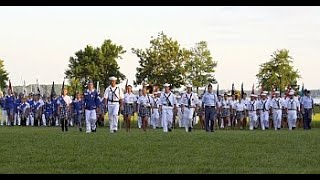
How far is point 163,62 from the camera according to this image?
60.9 metres

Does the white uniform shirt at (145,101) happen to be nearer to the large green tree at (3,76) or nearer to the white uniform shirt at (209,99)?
the white uniform shirt at (209,99)

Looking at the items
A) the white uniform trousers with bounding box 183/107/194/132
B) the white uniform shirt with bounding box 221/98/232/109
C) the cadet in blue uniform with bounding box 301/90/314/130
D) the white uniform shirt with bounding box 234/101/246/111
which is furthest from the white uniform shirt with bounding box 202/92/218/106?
the white uniform shirt with bounding box 221/98/232/109

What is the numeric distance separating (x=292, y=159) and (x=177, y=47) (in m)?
51.0

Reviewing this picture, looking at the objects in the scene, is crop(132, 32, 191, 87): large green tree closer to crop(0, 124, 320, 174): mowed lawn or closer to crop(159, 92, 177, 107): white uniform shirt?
crop(159, 92, 177, 107): white uniform shirt

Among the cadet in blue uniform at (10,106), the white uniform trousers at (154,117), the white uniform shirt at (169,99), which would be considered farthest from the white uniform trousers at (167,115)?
the cadet in blue uniform at (10,106)

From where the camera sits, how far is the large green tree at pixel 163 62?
60.7 meters

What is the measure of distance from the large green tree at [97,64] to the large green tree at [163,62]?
6360 millimetres

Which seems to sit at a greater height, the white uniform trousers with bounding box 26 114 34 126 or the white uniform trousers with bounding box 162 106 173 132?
the white uniform trousers with bounding box 162 106 173 132

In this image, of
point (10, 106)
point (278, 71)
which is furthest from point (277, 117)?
point (278, 71)

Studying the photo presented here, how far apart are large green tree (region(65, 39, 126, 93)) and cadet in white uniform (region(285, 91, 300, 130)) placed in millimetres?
34115

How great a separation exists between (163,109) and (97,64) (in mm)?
43901

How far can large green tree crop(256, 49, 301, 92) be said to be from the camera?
66.8 metres
